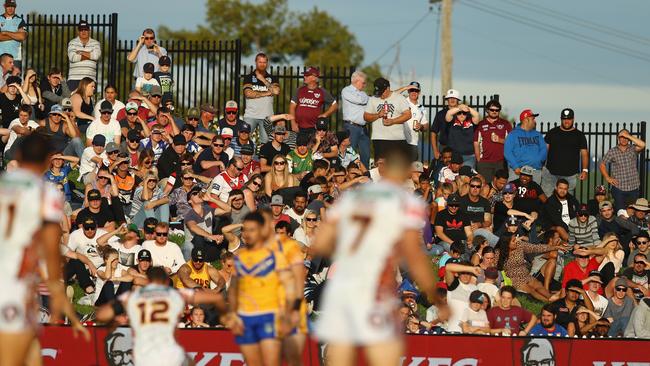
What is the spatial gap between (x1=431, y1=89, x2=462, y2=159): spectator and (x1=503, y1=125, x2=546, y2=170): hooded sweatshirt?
54.3 inches

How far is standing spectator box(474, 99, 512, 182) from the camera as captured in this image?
25.8m

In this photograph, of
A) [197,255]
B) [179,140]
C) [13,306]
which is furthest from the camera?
[179,140]

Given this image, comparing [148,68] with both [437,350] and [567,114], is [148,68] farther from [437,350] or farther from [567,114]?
[437,350]

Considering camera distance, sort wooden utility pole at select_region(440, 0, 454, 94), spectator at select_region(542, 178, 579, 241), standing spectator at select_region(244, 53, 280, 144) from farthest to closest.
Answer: wooden utility pole at select_region(440, 0, 454, 94) < standing spectator at select_region(244, 53, 280, 144) < spectator at select_region(542, 178, 579, 241)

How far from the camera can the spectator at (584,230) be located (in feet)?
79.3

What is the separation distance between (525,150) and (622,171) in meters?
2.28

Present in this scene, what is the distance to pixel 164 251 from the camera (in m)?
21.1

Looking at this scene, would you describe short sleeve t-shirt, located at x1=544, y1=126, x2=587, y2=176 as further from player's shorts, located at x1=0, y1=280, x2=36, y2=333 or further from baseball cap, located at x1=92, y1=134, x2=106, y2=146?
player's shorts, located at x1=0, y1=280, x2=36, y2=333

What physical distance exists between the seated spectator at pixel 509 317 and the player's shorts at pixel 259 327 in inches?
294

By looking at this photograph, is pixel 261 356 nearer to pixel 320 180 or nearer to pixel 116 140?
pixel 320 180

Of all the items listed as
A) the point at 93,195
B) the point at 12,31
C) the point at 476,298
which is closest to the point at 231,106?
the point at 93,195

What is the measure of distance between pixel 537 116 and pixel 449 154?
2340 mm

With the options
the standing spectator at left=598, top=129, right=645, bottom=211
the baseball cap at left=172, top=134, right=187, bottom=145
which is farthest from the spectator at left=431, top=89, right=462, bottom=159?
the baseball cap at left=172, top=134, right=187, bottom=145

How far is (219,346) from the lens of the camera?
18.9 metres
